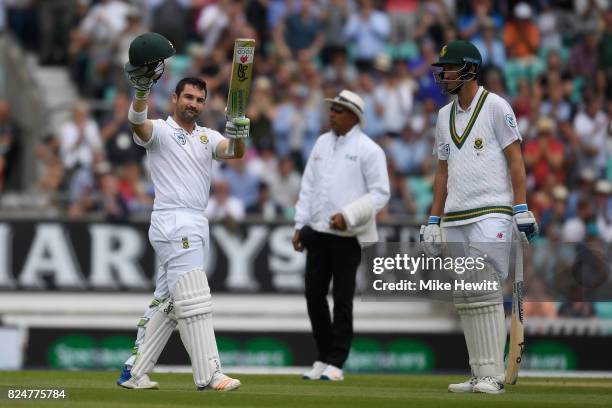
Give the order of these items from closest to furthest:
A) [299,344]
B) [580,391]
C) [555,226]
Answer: [580,391]
[299,344]
[555,226]

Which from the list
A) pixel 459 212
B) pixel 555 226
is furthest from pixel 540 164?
pixel 459 212

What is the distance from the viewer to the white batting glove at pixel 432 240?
418 inches

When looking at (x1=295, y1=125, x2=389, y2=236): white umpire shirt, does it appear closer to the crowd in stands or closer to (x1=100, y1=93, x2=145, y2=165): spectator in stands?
the crowd in stands

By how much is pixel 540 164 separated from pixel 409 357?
386 cm

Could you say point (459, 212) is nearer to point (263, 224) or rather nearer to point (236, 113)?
point (236, 113)

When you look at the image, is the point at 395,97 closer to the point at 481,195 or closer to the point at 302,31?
the point at 302,31

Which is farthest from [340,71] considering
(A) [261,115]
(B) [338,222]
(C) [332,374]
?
(C) [332,374]

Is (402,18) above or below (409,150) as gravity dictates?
above

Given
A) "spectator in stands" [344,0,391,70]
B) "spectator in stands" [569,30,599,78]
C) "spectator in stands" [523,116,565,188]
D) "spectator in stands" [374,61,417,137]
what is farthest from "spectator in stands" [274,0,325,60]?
"spectator in stands" [569,30,599,78]

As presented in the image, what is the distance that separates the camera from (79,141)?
18.8 m

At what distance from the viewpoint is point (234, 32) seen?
20.6 metres

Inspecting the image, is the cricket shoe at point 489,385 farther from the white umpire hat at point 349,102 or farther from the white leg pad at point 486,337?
the white umpire hat at point 349,102

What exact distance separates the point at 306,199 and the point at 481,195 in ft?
8.73

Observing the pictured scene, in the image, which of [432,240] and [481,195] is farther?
[432,240]
